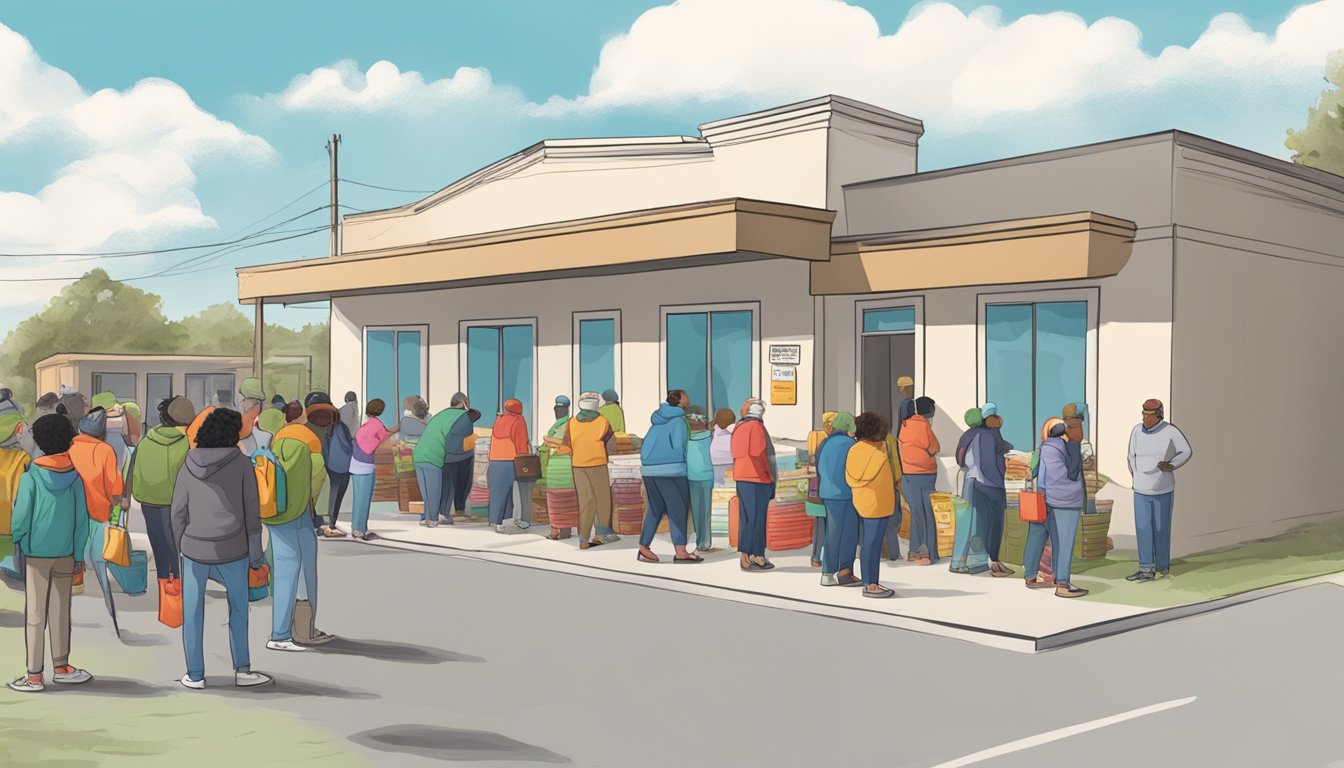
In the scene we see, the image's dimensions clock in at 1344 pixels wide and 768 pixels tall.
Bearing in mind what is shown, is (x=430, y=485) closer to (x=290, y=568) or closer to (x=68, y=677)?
(x=290, y=568)

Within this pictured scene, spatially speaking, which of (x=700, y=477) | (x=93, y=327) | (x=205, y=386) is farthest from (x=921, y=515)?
(x=93, y=327)

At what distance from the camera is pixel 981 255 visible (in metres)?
15.6

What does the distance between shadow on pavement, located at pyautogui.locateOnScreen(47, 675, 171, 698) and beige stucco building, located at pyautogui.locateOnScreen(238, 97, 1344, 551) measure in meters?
9.68

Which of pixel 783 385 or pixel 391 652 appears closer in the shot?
pixel 391 652

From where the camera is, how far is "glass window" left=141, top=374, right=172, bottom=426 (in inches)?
1704

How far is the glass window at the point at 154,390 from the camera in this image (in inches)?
1704

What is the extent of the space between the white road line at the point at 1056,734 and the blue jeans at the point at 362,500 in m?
10.5

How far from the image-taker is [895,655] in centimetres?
942

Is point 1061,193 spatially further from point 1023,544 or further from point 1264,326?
point 1023,544

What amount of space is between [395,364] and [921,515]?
553 inches

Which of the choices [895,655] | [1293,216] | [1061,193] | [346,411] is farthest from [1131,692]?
[346,411]

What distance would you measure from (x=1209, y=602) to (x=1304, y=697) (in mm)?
3578

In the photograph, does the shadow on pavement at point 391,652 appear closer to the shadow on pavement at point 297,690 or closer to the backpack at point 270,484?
the shadow on pavement at point 297,690

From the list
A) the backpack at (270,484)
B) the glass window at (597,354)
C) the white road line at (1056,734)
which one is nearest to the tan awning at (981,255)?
the glass window at (597,354)
